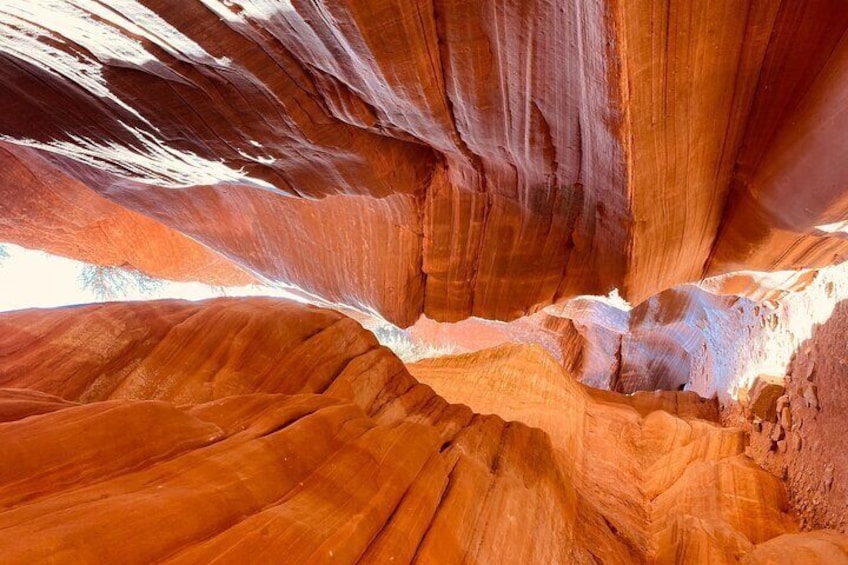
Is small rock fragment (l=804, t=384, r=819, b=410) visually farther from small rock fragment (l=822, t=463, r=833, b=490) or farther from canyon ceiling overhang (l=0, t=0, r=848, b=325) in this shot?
canyon ceiling overhang (l=0, t=0, r=848, b=325)

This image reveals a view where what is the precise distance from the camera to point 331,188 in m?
Result: 5.42

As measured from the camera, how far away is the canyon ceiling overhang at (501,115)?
3094 mm

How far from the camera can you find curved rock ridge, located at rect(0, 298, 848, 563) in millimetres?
2133

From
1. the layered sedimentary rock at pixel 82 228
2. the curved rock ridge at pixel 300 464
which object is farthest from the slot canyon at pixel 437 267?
the layered sedimentary rock at pixel 82 228

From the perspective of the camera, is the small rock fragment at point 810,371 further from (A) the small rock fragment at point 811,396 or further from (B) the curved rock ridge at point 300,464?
(B) the curved rock ridge at point 300,464

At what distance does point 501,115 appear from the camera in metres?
3.86

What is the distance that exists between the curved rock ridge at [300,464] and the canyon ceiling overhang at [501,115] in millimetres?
1531

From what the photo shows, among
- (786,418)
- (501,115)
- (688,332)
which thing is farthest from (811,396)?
(688,332)

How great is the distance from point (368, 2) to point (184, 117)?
2.06 meters

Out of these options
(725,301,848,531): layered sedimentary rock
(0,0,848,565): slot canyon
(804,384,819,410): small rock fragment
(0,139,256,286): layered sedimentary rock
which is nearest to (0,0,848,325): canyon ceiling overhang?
(0,0,848,565): slot canyon

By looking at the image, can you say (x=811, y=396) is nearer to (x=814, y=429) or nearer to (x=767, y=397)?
(x=814, y=429)

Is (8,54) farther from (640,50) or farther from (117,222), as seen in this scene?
(117,222)

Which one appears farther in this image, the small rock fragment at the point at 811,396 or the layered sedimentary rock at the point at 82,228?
the layered sedimentary rock at the point at 82,228

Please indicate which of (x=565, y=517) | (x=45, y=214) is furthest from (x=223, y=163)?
(x=45, y=214)
